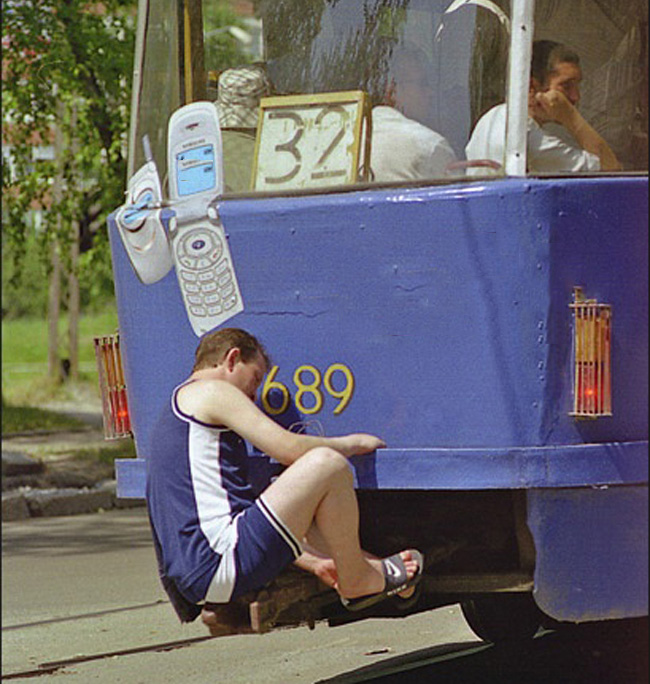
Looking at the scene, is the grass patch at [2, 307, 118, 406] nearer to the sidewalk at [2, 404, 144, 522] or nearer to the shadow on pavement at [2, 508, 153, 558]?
the sidewalk at [2, 404, 144, 522]

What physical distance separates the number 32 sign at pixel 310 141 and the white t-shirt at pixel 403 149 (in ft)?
0.15

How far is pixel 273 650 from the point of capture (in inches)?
296

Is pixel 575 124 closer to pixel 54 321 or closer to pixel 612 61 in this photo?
pixel 612 61

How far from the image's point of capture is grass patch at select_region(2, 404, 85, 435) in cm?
A: 1950

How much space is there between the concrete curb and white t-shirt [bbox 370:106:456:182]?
8740 mm

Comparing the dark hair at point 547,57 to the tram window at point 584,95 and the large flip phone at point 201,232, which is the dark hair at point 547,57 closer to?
the tram window at point 584,95

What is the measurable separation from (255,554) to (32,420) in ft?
50.7

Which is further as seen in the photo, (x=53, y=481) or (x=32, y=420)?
(x=32, y=420)

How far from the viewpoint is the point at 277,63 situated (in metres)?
5.68

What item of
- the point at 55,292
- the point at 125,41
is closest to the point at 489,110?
the point at 125,41

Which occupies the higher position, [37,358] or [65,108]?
[65,108]

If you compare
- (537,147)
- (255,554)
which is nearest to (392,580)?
(255,554)

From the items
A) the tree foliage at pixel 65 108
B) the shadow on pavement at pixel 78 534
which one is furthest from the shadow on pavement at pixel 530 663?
the tree foliage at pixel 65 108

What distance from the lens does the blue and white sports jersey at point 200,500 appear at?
5.07m
